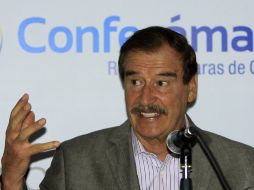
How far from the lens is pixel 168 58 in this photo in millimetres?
2584

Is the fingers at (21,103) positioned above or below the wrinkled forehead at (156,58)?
below

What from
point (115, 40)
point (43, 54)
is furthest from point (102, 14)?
point (43, 54)

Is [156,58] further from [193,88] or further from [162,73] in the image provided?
[193,88]

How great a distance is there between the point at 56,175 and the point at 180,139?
3.06ft

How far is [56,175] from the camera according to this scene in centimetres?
261

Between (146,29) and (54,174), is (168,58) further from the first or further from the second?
(54,174)

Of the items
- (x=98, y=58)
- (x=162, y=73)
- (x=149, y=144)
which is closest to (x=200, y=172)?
(x=149, y=144)

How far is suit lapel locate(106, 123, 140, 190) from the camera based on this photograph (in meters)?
2.56

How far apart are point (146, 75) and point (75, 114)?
487 mm

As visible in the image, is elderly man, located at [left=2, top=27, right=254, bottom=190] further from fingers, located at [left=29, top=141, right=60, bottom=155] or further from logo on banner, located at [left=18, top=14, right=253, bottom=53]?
fingers, located at [left=29, top=141, right=60, bottom=155]

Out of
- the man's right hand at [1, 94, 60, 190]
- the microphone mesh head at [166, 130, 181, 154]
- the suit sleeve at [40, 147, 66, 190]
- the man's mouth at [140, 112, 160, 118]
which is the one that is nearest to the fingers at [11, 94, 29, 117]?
the man's right hand at [1, 94, 60, 190]

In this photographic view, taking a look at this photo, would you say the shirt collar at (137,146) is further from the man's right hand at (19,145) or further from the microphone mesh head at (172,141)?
the microphone mesh head at (172,141)

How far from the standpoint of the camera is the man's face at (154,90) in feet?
8.33

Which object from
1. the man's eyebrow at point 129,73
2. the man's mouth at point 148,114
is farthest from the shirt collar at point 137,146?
the man's eyebrow at point 129,73
